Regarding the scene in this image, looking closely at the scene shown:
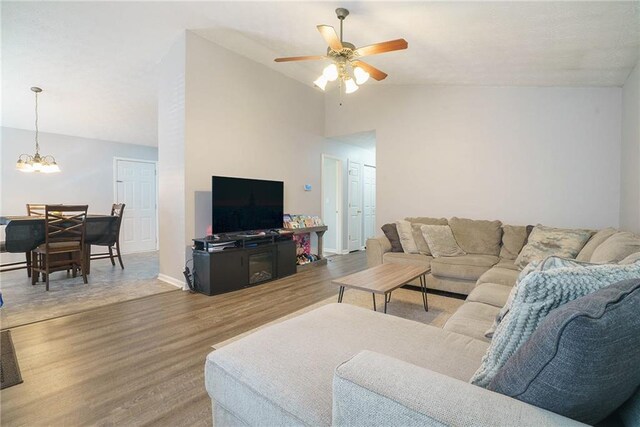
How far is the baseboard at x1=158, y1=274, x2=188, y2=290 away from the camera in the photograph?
3679 mm

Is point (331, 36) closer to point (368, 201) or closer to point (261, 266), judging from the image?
point (261, 266)

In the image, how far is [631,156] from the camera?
3.04 meters

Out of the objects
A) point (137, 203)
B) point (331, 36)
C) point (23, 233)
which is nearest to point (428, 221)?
point (331, 36)

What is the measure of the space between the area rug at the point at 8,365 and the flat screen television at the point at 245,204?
1936 millimetres

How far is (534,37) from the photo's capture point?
8.61 ft

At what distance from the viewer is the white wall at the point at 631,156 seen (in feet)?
9.29

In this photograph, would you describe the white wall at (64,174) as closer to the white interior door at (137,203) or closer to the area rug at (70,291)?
the white interior door at (137,203)

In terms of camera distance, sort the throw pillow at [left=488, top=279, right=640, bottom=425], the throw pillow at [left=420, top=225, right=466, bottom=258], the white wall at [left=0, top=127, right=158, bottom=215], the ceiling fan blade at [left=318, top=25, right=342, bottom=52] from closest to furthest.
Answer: the throw pillow at [left=488, top=279, right=640, bottom=425] → the ceiling fan blade at [left=318, top=25, right=342, bottom=52] → the throw pillow at [left=420, top=225, right=466, bottom=258] → the white wall at [left=0, top=127, right=158, bottom=215]

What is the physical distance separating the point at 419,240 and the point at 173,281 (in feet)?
10.8

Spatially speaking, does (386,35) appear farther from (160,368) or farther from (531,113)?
(160,368)

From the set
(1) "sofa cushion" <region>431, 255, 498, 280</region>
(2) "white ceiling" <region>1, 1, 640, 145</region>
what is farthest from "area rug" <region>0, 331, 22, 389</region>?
(1) "sofa cushion" <region>431, 255, 498, 280</region>

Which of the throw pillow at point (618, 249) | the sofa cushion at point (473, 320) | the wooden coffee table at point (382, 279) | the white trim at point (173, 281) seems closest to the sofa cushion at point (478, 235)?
the wooden coffee table at point (382, 279)

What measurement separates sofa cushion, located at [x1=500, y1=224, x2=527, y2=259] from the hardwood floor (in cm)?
226

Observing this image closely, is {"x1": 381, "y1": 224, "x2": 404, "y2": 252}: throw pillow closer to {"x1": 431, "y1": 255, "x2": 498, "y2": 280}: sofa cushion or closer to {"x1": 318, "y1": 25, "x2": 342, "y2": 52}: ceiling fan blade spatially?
{"x1": 431, "y1": 255, "x2": 498, "y2": 280}: sofa cushion
